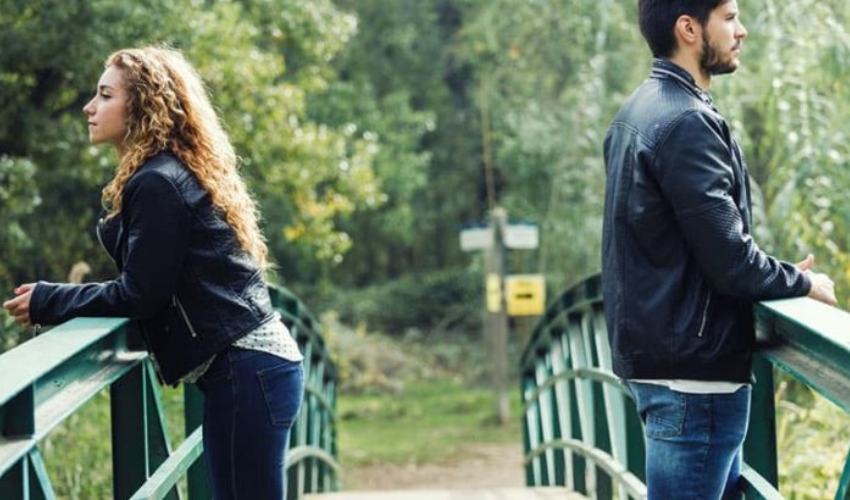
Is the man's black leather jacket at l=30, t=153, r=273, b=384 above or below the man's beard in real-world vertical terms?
below

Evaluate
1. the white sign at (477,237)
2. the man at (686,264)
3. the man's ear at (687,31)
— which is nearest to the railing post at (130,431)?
Result: the man at (686,264)

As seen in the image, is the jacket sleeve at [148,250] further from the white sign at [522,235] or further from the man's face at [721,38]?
the white sign at [522,235]

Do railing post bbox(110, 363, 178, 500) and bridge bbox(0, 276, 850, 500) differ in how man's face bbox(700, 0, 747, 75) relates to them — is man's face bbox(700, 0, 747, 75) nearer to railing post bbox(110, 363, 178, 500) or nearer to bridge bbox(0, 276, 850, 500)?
bridge bbox(0, 276, 850, 500)

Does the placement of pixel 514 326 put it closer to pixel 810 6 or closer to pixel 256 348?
pixel 810 6

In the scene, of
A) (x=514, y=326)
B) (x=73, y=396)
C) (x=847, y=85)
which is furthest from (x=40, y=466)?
(x=514, y=326)

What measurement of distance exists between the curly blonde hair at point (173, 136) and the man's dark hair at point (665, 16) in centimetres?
92

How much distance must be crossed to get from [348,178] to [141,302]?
10.4 m

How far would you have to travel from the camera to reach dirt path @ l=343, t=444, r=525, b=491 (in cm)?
1346

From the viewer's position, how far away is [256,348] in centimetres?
303

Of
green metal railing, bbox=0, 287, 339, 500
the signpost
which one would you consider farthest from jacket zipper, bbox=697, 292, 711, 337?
the signpost

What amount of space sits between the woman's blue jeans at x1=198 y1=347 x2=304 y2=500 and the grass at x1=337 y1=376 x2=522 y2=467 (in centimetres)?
1187

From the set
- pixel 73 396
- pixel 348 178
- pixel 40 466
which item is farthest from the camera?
pixel 348 178

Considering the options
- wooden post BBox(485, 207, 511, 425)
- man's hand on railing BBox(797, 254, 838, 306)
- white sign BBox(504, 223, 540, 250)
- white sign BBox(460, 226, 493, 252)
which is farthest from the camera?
wooden post BBox(485, 207, 511, 425)

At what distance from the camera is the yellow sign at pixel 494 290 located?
16.0 meters
